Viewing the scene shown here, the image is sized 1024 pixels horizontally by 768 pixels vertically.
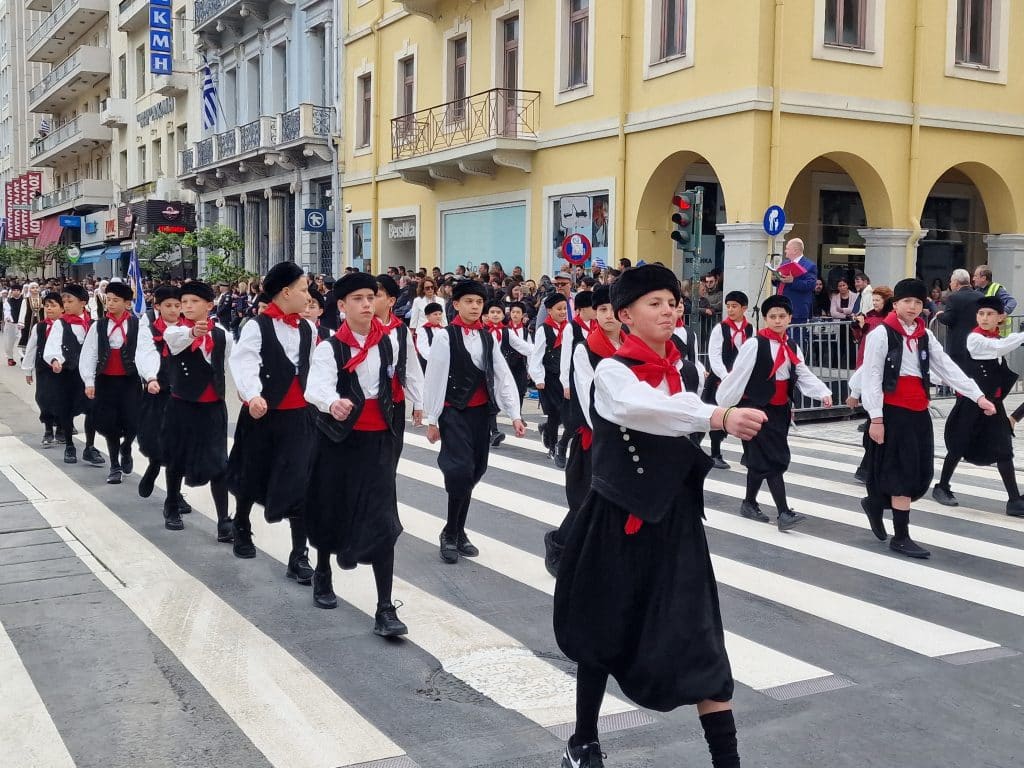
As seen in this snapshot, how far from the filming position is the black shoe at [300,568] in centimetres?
694

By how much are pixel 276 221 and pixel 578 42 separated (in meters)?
15.7

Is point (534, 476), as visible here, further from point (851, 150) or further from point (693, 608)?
point (851, 150)

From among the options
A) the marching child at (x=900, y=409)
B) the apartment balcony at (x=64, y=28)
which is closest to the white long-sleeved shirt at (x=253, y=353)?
the marching child at (x=900, y=409)

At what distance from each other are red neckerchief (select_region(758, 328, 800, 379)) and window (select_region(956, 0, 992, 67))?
43.1ft

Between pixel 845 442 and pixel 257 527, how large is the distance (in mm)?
7465

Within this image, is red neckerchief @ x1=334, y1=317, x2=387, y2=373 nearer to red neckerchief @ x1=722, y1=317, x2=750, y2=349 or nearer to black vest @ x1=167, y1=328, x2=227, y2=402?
black vest @ x1=167, y1=328, x2=227, y2=402

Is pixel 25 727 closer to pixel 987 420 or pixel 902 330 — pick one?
pixel 902 330

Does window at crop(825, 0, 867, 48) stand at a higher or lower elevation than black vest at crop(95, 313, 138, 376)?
higher

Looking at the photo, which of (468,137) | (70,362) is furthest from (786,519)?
(468,137)

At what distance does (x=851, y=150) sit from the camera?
61.4 ft

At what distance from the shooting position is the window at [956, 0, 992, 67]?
19703 mm

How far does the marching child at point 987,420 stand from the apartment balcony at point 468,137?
46.8 feet

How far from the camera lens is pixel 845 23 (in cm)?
1869

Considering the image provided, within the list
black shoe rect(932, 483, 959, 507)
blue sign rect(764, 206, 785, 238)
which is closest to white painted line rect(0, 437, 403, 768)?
black shoe rect(932, 483, 959, 507)
